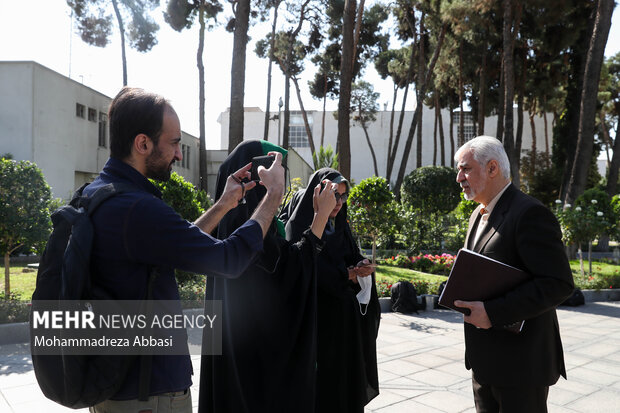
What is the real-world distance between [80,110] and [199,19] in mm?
7123

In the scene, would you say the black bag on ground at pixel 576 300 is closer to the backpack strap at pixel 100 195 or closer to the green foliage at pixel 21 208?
the green foliage at pixel 21 208

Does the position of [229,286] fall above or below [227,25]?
below

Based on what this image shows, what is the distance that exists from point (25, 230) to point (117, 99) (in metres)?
5.83

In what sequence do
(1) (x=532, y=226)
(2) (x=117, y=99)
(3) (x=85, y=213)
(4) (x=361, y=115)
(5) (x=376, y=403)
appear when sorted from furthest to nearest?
(4) (x=361, y=115) < (5) (x=376, y=403) < (1) (x=532, y=226) < (2) (x=117, y=99) < (3) (x=85, y=213)

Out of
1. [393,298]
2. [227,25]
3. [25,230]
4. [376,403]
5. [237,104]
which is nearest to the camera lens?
[376,403]

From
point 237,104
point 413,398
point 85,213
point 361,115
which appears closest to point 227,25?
point 237,104

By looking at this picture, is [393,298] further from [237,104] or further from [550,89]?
[550,89]

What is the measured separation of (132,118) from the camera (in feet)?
5.37

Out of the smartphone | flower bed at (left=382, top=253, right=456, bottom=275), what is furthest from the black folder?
flower bed at (left=382, top=253, right=456, bottom=275)

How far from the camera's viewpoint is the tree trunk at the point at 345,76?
12.2 m

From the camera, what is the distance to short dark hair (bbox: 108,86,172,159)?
5.36 ft

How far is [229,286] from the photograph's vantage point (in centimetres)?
230

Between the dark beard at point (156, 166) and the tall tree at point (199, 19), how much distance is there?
18912 mm

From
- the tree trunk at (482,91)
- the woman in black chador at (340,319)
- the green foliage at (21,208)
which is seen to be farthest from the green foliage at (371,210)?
the tree trunk at (482,91)
